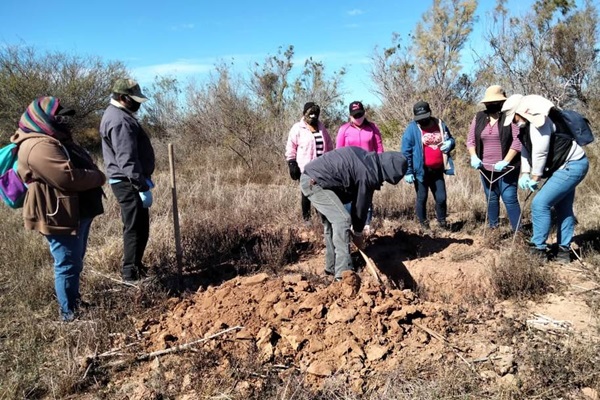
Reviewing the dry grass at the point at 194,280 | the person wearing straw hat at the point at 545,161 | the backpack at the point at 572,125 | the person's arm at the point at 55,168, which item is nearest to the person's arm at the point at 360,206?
the dry grass at the point at 194,280

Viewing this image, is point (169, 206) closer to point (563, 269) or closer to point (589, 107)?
point (563, 269)

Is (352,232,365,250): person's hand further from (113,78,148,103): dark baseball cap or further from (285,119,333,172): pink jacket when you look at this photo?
(113,78,148,103): dark baseball cap

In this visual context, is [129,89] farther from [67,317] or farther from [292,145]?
[292,145]

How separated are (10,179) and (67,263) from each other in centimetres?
74

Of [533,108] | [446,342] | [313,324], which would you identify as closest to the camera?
[446,342]

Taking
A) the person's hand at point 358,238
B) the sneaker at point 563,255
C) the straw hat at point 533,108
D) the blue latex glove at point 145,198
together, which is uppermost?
the straw hat at point 533,108

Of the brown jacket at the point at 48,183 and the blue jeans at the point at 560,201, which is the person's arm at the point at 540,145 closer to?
the blue jeans at the point at 560,201

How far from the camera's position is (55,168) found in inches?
122

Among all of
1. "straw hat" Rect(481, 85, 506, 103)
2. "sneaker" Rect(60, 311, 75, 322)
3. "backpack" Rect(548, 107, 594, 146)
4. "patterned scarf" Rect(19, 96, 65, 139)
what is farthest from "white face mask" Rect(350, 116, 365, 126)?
"sneaker" Rect(60, 311, 75, 322)

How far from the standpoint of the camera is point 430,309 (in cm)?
340

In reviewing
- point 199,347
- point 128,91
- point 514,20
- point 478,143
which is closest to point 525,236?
point 478,143

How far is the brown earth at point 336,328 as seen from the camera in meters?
2.83

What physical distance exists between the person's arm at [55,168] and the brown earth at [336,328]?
4.02 ft

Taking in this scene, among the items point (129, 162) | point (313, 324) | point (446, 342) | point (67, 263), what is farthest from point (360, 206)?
point (67, 263)
